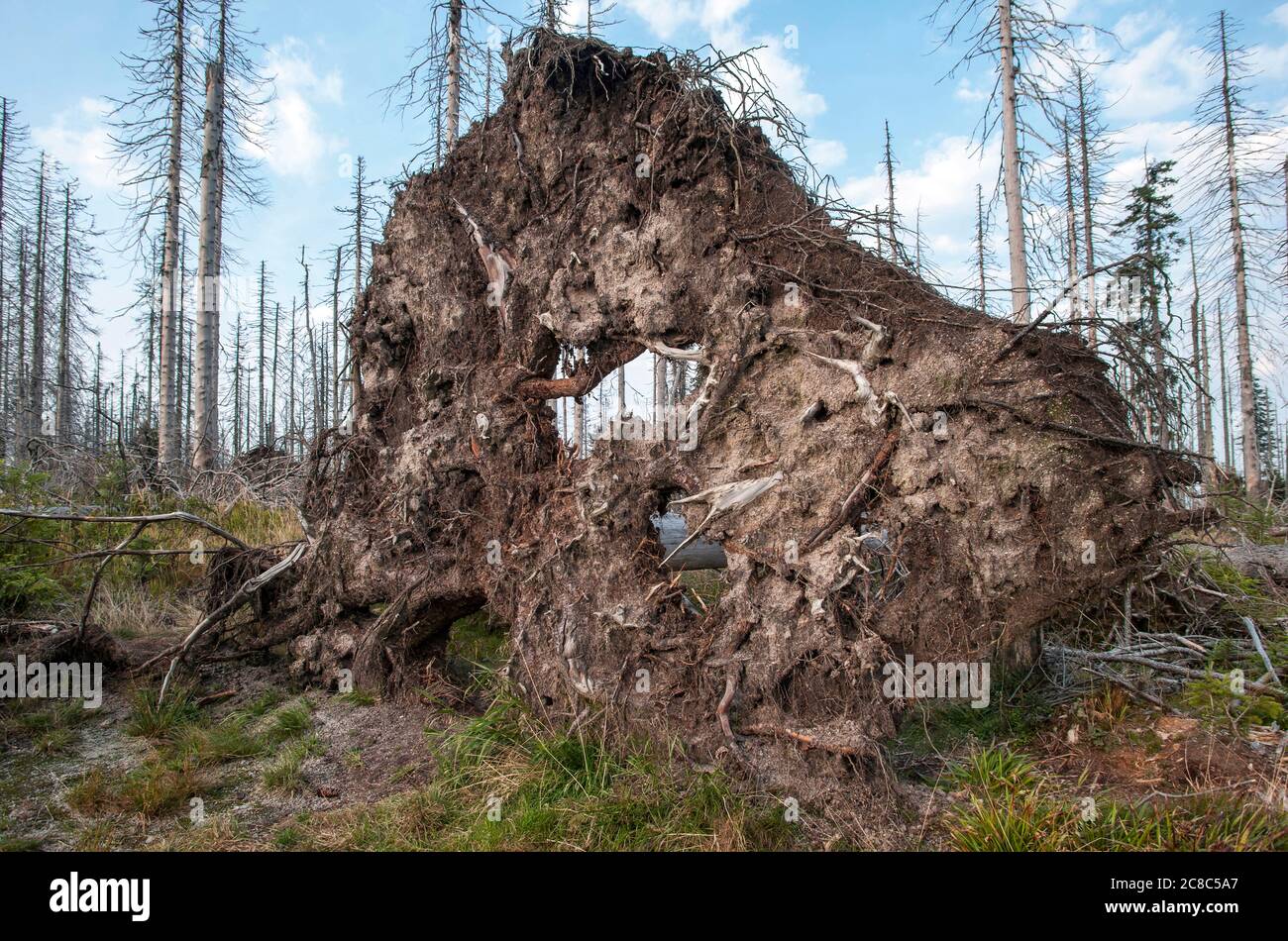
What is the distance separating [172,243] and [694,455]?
14867mm

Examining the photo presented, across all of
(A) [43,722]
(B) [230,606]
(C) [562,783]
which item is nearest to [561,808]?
(C) [562,783]

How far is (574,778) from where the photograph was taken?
3.95 m

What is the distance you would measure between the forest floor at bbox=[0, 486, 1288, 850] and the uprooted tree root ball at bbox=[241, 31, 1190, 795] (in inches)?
12.0

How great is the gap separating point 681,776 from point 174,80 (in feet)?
56.8

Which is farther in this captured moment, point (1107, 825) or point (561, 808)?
point (561, 808)

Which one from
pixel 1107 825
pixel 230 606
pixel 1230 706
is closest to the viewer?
pixel 1107 825

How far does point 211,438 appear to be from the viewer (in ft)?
42.1

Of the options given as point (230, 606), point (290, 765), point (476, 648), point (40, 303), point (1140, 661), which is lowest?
point (290, 765)

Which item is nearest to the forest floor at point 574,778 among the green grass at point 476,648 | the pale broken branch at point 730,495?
the green grass at point 476,648

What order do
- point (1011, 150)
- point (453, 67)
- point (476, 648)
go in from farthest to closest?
point (453, 67) → point (1011, 150) → point (476, 648)

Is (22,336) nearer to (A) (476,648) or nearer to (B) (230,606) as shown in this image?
(B) (230,606)

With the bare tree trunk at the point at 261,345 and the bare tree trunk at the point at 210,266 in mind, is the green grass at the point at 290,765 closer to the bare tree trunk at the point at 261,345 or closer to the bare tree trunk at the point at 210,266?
the bare tree trunk at the point at 210,266

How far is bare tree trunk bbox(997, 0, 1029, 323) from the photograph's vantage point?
11.7 metres

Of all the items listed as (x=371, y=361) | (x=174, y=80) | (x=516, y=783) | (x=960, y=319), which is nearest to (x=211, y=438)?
(x=174, y=80)
